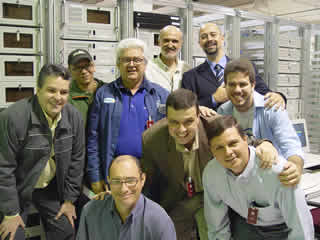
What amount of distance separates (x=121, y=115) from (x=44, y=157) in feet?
1.83

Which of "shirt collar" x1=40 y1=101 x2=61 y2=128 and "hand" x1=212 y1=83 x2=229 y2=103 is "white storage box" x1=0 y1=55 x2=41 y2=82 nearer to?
"shirt collar" x1=40 y1=101 x2=61 y2=128

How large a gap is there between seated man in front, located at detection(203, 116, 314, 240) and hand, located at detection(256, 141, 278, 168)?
0.12 feet

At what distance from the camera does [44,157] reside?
2.02 metres

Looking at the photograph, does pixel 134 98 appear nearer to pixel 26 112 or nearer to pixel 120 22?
pixel 26 112

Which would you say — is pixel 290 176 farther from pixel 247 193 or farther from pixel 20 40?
pixel 20 40

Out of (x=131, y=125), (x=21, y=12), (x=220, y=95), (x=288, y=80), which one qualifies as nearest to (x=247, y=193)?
(x=220, y=95)

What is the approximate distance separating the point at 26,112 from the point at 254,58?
9.80 feet

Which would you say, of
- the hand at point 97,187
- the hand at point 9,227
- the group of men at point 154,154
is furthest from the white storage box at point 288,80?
the hand at point 9,227

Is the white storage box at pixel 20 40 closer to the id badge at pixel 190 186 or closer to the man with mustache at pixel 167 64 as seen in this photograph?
the man with mustache at pixel 167 64

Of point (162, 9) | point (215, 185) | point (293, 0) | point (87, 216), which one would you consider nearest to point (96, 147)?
point (87, 216)

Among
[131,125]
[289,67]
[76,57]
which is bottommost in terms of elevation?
[131,125]

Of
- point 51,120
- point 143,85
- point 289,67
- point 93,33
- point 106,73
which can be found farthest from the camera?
point 289,67

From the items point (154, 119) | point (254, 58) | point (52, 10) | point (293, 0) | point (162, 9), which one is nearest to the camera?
point (154, 119)

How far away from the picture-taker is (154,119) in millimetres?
2281
